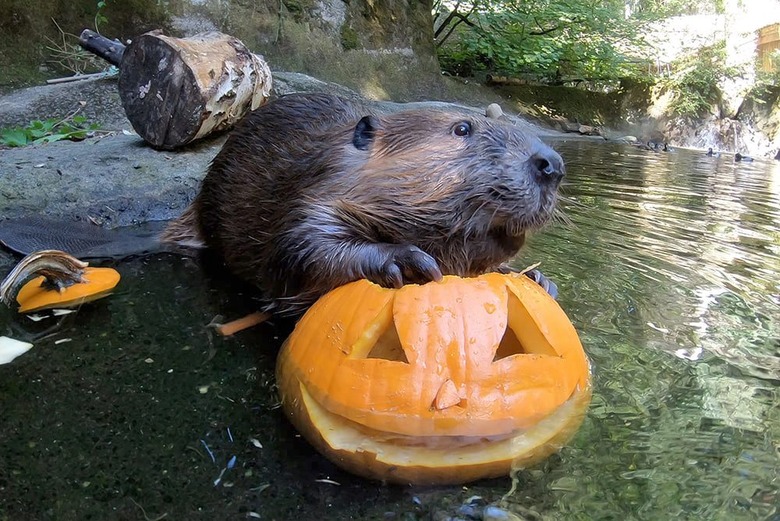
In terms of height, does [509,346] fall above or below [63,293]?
above

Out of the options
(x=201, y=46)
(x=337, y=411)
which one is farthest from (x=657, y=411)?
(x=201, y=46)

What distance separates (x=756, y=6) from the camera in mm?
22484

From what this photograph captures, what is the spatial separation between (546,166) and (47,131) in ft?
13.4

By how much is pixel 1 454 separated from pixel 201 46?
310 cm

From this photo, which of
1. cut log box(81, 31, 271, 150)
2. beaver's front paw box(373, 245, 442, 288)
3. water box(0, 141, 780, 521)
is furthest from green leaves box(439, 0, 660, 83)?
beaver's front paw box(373, 245, 442, 288)

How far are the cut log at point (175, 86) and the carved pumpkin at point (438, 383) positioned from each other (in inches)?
102

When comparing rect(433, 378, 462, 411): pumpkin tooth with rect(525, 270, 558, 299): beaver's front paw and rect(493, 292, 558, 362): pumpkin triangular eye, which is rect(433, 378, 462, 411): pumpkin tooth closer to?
rect(493, 292, 558, 362): pumpkin triangular eye

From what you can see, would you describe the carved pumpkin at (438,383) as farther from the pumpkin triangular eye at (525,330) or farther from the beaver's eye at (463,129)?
the beaver's eye at (463,129)

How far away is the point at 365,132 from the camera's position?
2160 mm

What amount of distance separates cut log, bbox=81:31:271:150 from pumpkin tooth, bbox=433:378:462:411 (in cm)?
287

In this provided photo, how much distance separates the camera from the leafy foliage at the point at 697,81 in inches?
599

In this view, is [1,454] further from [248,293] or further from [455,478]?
[248,293]

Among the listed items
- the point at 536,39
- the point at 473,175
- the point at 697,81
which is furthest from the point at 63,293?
the point at 697,81

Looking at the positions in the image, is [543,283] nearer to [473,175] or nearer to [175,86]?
[473,175]
